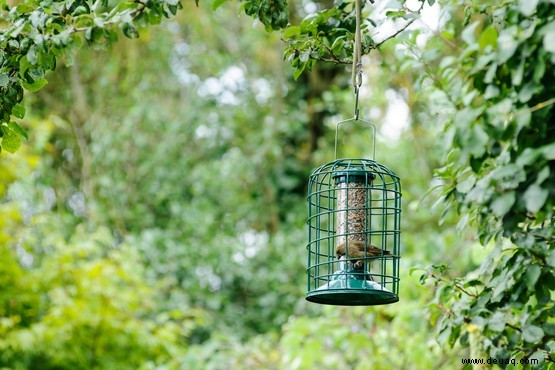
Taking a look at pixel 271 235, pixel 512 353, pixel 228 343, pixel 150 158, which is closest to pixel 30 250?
pixel 228 343

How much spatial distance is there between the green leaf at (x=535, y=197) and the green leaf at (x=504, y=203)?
0.18ft

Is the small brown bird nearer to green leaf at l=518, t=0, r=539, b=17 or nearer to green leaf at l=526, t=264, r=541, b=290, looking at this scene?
green leaf at l=526, t=264, r=541, b=290

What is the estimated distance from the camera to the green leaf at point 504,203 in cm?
213

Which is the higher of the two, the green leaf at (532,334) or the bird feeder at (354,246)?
the bird feeder at (354,246)

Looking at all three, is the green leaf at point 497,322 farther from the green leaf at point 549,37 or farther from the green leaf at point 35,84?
the green leaf at point 35,84

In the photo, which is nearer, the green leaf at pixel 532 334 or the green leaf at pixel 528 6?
the green leaf at pixel 528 6

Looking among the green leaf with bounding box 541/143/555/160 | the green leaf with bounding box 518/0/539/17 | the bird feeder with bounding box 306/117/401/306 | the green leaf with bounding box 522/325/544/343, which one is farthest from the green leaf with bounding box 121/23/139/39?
the green leaf with bounding box 522/325/544/343

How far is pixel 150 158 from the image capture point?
9.59 m

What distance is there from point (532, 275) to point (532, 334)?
1.32ft

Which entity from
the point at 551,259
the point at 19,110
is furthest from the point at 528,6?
the point at 19,110

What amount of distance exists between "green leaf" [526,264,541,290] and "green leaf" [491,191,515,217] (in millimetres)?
508

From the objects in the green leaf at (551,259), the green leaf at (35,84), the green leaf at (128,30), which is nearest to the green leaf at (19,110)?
the green leaf at (35,84)

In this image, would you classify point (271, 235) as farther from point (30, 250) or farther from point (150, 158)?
point (30, 250)

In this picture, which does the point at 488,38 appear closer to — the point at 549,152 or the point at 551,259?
the point at 549,152
